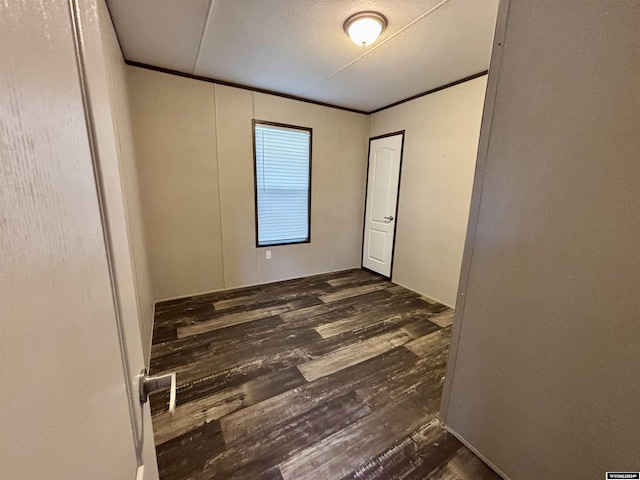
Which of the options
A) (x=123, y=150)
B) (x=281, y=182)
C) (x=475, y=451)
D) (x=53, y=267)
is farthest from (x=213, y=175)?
(x=475, y=451)

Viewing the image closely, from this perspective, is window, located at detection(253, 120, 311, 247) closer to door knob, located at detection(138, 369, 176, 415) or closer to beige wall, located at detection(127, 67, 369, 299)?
beige wall, located at detection(127, 67, 369, 299)

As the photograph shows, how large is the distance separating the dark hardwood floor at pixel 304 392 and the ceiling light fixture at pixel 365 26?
2386mm

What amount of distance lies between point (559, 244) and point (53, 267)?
141 centimetres

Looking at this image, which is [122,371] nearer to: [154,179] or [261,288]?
[154,179]

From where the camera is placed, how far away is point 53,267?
0.90ft

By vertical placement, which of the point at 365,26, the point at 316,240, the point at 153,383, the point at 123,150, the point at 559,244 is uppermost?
the point at 365,26

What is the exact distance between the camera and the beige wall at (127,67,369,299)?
2666 mm

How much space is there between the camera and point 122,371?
1.59 ft

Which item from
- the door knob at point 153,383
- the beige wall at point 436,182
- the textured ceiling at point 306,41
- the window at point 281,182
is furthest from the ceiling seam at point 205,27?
the beige wall at point 436,182

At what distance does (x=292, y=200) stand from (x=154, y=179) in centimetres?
160

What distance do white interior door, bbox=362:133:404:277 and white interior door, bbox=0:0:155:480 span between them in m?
3.52

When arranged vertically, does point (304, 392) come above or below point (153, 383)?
below

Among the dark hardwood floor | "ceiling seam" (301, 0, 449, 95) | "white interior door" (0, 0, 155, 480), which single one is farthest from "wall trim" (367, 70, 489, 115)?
"white interior door" (0, 0, 155, 480)

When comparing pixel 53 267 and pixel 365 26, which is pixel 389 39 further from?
pixel 53 267
